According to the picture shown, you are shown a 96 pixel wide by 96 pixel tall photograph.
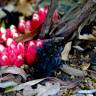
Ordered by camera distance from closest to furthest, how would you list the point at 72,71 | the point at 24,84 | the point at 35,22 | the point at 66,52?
the point at 24,84 < the point at 72,71 < the point at 66,52 < the point at 35,22

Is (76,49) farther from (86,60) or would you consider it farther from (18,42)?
(18,42)

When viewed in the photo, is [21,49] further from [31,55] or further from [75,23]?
[75,23]

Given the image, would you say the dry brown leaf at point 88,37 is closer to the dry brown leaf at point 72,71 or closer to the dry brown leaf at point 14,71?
the dry brown leaf at point 72,71

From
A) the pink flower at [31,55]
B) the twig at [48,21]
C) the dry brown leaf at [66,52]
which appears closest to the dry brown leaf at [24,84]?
the pink flower at [31,55]

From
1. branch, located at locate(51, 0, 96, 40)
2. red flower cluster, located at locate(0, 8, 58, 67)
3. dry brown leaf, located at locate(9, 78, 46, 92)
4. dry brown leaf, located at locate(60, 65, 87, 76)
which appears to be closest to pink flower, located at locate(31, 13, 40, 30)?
red flower cluster, located at locate(0, 8, 58, 67)

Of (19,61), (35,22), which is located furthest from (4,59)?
(35,22)

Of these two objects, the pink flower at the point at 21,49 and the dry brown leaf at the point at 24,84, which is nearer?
the dry brown leaf at the point at 24,84

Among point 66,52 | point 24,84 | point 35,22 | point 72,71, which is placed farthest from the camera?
point 35,22

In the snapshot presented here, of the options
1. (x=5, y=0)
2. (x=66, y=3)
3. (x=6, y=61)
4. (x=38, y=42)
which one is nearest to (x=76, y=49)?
(x=38, y=42)

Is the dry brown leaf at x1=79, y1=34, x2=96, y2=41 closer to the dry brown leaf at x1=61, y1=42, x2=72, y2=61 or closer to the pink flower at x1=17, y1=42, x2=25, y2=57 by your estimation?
the dry brown leaf at x1=61, y1=42, x2=72, y2=61

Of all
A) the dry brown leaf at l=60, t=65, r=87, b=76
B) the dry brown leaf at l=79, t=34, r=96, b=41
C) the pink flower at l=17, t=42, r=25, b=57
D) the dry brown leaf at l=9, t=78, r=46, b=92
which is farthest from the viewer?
the dry brown leaf at l=79, t=34, r=96, b=41

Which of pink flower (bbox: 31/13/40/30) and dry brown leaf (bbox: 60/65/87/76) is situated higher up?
pink flower (bbox: 31/13/40/30)

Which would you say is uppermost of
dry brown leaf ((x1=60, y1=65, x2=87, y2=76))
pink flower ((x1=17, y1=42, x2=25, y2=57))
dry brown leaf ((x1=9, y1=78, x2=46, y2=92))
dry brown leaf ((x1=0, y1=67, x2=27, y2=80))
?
pink flower ((x1=17, y1=42, x2=25, y2=57))
